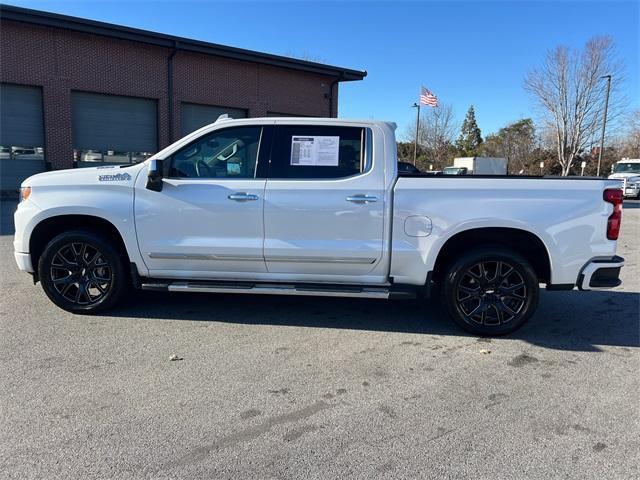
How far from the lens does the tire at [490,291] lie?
4.53 metres

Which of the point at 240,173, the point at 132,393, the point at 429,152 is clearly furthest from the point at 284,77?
the point at 429,152

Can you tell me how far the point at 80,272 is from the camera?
16.4 feet

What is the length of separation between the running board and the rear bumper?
5.05 feet

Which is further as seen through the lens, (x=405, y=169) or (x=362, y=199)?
(x=405, y=169)

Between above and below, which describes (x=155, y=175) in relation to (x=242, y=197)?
above

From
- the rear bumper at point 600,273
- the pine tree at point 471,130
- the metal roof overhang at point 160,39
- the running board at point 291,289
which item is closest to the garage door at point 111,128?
the metal roof overhang at point 160,39

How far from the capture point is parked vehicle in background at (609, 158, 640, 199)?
2834 cm

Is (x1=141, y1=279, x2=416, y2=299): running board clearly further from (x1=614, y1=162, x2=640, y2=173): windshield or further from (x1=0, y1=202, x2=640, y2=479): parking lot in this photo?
(x1=614, y1=162, x2=640, y2=173): windshield

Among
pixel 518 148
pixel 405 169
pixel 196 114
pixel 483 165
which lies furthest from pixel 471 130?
pixel 405 169

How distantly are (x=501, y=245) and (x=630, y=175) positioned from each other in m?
29.4

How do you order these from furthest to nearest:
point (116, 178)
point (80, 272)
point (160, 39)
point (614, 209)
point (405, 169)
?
1. point (160, 39)
2. point (405, 169)
3. point (80, 272)
4. point (116, 178)
5. point (614, 209)

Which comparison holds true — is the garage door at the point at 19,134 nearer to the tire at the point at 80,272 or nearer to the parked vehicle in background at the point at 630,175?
the tire at the point at 80,272

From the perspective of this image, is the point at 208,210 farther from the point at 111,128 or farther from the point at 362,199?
the point at 111,128

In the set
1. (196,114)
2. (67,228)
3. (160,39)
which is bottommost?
(67,228)
